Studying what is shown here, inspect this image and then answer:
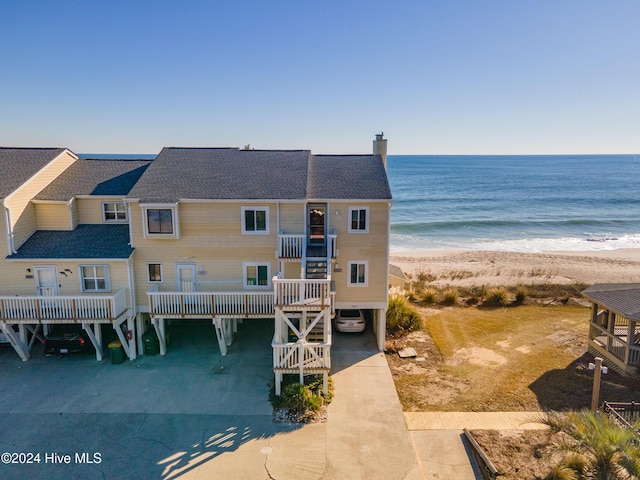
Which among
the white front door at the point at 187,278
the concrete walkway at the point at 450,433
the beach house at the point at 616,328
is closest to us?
the concrete walkway at the point at 450,433

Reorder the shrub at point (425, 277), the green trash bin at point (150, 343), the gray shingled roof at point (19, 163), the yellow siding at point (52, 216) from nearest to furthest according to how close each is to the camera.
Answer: the gray shingled roof at point (19, 163)
the green trash bin at point (150, 343)
the yellow siding at point (52, 216)
the shrub at point (425, 277)

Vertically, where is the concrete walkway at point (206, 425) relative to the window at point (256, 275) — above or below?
below

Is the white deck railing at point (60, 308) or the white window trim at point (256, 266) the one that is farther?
the white window trim at point (256, 266)

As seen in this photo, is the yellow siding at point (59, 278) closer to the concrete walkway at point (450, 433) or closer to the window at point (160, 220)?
the window at point (160, 220)

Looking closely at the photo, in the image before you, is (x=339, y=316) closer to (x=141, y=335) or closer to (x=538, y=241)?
(x=141, y=335)

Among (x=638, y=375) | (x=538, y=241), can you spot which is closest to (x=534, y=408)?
(x=638, y=375)

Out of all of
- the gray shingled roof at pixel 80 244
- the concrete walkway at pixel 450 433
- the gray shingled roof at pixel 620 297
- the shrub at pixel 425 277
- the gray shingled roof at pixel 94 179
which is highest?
the gray shingled roof at pixel 94 179

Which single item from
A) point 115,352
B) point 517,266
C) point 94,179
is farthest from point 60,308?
point 517,266

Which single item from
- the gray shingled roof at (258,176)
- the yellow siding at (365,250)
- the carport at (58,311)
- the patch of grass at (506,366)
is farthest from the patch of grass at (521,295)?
the carport at (58,311)
